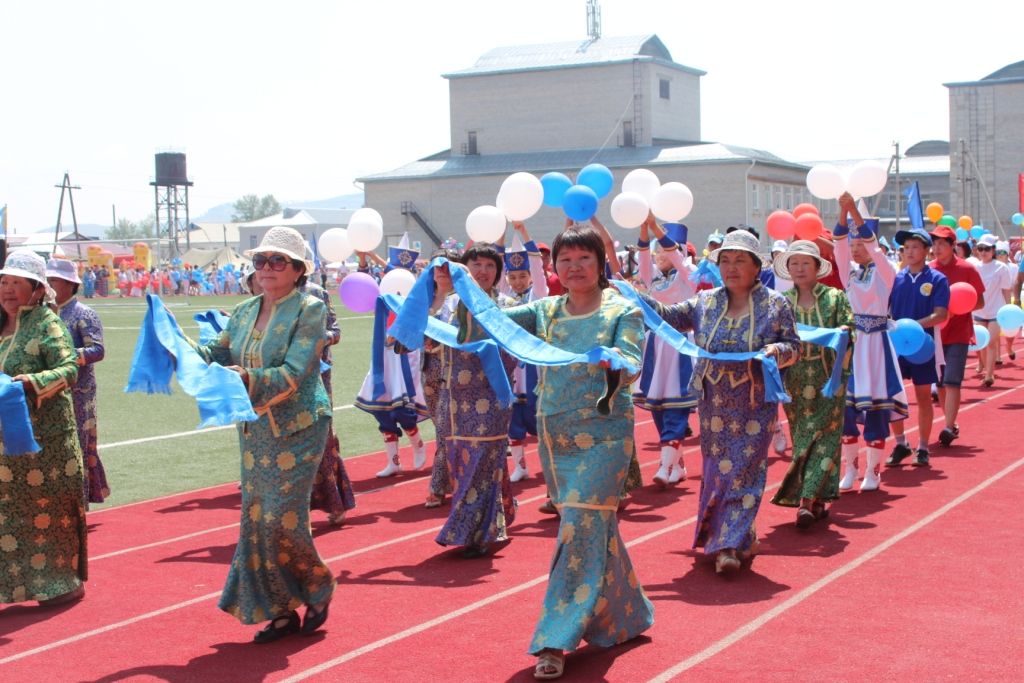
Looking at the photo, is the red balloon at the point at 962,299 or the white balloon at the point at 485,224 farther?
the red balloon at the point at 962,299

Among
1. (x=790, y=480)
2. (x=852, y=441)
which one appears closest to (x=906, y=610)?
(x=790, y=480)

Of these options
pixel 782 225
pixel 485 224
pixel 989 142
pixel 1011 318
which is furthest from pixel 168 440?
pixel 989 142

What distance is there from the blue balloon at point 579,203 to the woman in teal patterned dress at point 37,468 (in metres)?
3.96

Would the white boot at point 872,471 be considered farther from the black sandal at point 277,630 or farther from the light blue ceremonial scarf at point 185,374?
the light blue ceremonial scarf at point 185,374

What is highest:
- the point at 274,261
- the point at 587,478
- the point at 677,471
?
the point at 274,261

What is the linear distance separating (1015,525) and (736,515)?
246cm

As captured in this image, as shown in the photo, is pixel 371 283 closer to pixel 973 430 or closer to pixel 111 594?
pixel 111 594

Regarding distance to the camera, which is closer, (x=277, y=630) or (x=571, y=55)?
(x=277, y=630)

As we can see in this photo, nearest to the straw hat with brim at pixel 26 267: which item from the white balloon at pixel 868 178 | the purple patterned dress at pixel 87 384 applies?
the purple patterned dress at pixel 87 384

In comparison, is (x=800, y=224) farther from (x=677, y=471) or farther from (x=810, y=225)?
(x=677, y=471)

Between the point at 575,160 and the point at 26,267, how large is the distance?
60732mm

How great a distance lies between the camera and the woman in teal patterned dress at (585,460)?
563 cm

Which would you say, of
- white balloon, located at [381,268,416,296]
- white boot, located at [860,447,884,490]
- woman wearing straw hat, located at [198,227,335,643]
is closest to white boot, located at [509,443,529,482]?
white balloon, located at [381,268,416,296]

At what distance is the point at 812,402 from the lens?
28.2 ft
